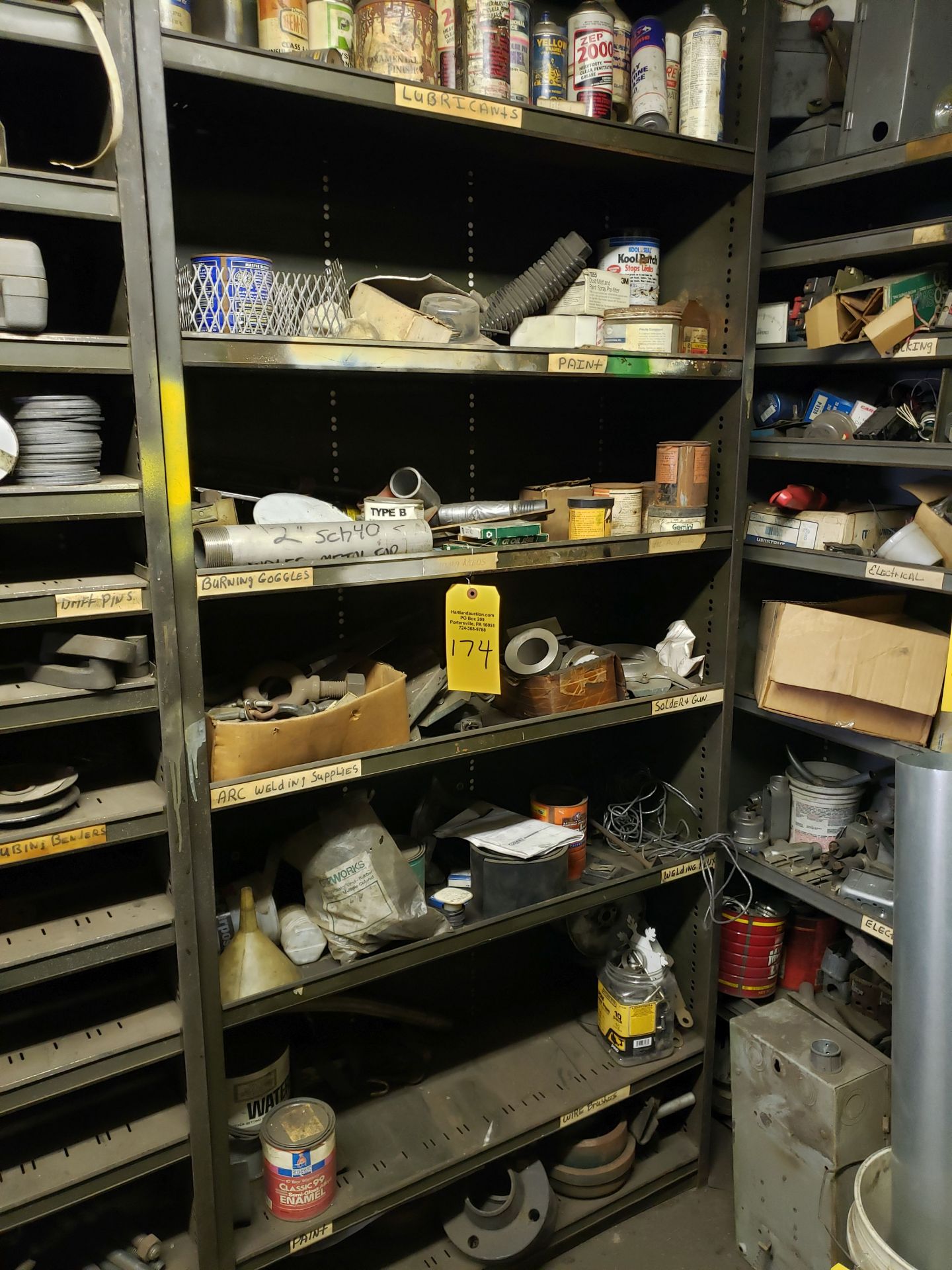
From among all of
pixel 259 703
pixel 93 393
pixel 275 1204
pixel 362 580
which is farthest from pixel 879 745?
pixel 93 393

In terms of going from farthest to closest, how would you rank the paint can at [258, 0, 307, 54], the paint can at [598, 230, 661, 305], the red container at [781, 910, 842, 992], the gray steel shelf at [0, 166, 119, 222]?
1. the red container at [781, 910, 842, 992]
2. the paint can at [598, 230, 661, 305]
3. the paint can at [258, 0, 307, 54]
4. the gray steel shelf at [0, 166, 119, 222]

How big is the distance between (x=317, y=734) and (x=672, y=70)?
1415mm

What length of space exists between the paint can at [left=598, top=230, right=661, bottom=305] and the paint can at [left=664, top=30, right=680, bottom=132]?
0.20 meters

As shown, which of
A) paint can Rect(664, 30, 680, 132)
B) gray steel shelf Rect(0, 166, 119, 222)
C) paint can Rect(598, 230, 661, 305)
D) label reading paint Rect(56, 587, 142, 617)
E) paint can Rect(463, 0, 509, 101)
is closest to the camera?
gray steel shelf Rect(0, 166, 119, 222)

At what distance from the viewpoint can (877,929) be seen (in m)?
1.79

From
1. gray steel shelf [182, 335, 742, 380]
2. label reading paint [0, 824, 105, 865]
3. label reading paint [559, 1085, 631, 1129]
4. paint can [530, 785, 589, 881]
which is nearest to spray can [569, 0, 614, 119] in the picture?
gray steel shelf [182, 335, 742, 380]

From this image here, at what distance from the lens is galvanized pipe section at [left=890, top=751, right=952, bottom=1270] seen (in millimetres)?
1204

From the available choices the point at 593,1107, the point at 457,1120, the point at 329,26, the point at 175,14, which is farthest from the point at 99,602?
the point at 593,1107

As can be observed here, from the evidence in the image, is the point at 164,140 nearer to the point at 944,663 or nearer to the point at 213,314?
the point at 213,314

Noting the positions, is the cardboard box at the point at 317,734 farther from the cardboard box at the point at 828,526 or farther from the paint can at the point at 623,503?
the cardboard box at the point at 828,526

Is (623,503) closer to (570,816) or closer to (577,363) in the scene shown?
(577,363)

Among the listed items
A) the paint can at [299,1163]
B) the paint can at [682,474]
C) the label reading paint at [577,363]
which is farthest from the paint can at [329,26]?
the paint can at [299,1163]

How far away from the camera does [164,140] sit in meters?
1.19

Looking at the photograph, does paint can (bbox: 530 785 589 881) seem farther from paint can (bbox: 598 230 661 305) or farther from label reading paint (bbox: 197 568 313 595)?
paint can (bbox: 598 230 661 305)
